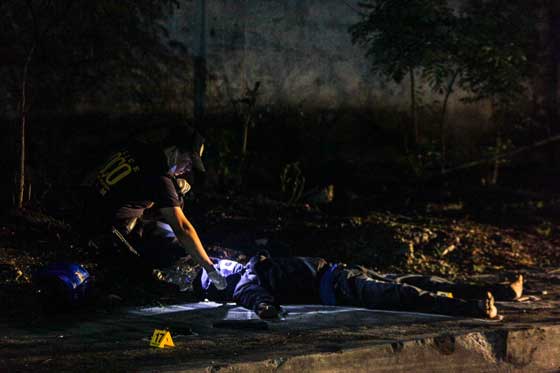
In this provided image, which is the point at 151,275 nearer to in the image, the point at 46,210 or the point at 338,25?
the point at 46,210

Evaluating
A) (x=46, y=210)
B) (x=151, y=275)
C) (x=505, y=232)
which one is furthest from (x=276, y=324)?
(x=505, y=232)

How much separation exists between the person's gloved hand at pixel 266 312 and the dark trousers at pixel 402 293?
62 cm

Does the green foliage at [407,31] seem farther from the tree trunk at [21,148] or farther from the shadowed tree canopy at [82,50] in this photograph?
the tree trunk at [21,148]

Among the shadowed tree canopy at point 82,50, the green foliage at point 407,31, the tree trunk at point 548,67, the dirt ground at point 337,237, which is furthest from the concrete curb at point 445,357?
the tree trunk at point 548,67

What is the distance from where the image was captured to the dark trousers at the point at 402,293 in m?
5.48

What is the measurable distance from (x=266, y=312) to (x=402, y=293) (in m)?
0.91

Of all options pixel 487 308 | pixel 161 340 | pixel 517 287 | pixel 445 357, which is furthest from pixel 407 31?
pixel 161 340

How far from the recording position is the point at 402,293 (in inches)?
221

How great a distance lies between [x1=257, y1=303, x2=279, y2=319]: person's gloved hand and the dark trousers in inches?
24.3

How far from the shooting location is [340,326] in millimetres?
5250

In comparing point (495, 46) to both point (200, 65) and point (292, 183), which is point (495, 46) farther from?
point (200, 65)

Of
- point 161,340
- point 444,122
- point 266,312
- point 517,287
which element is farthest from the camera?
point 444,122

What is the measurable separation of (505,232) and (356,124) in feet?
7.48

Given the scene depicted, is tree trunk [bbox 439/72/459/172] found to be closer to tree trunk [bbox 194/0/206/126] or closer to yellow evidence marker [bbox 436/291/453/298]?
tree trunk [bbox 194/0/206/126]
